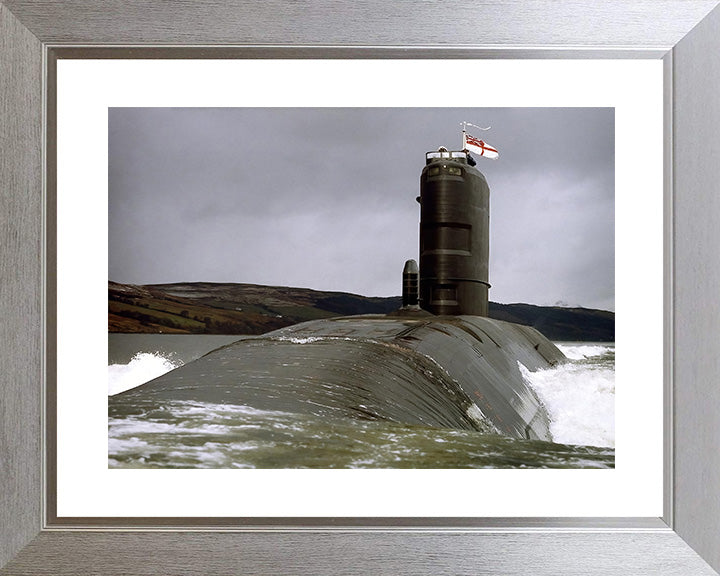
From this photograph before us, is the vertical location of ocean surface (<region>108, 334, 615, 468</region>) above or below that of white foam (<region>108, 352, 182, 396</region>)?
below

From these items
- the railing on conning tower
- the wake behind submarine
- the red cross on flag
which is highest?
the railing on conning tower

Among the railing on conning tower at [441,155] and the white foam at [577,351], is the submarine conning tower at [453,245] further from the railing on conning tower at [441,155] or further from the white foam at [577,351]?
the white foam at [577,351]

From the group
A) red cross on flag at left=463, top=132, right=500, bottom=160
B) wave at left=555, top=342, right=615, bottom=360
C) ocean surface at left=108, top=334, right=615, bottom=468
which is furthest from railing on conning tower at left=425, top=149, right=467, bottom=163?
ocean surface at left=108, top=334, right=615, bottom=468

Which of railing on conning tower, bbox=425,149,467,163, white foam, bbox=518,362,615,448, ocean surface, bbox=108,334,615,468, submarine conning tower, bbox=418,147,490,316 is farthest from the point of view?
submarine conning tower, bbox=418,147,490,316

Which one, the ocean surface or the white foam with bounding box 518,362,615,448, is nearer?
the ocean surface

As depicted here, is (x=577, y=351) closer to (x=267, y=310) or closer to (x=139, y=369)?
(x=267, y=310)

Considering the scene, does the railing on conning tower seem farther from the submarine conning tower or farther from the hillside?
the hillside

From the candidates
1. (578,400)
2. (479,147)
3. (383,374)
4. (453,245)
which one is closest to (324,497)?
(383,374)
